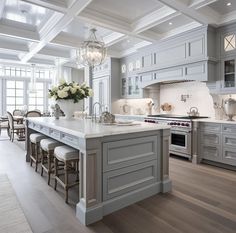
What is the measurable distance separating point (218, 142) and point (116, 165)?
8.42 ft

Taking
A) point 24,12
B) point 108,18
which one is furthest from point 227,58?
point 24,12

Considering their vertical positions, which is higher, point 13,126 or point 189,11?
point 189,11

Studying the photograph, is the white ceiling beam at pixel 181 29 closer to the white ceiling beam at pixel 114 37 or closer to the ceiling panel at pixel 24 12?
the white ceiling beam at pixel 114 37

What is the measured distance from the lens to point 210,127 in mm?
4141

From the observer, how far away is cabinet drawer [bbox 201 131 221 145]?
4043 millimetres

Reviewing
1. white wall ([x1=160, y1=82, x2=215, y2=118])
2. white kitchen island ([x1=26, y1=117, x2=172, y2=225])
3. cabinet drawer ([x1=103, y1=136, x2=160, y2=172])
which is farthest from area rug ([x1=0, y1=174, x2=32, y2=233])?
white wall ([x1=160, y1=82, x2=215, y2=118])

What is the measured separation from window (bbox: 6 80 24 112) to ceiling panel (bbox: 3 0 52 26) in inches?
228

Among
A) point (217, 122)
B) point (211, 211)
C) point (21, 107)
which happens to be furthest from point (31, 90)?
point (211, 211)

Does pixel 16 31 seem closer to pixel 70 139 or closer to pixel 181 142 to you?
Answer: pixel 70 139

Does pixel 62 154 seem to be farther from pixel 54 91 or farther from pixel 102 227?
pixel 54 91

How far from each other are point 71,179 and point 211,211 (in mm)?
2128

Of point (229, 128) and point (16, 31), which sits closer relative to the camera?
point (229, 128)

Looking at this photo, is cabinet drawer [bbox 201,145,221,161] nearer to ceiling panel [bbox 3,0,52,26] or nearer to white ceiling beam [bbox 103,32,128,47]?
white ceiling beam [bbox 103,32,128,47]

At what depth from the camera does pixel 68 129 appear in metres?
2.44
